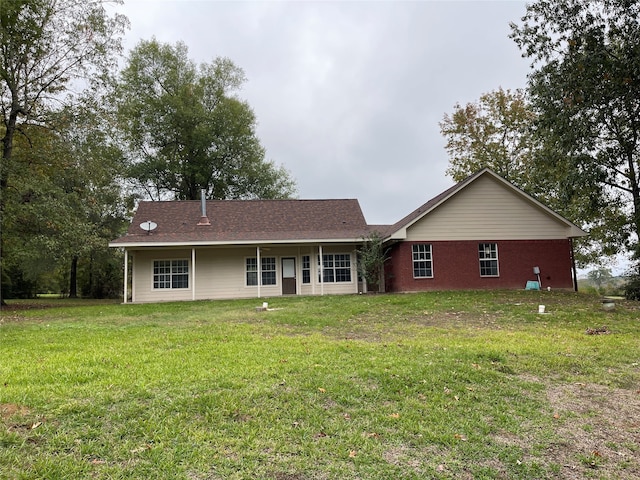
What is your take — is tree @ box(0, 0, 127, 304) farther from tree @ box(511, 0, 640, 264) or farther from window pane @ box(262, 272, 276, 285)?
tree @ box(511, 0, 640, 264)

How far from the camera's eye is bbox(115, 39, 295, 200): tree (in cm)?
3186

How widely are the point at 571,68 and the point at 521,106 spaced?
17366 millimetres

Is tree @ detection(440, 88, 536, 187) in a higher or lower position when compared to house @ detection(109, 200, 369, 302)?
higher

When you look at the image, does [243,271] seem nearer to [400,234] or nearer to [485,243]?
[400,234]

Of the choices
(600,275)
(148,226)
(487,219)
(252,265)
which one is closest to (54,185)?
(148,226)

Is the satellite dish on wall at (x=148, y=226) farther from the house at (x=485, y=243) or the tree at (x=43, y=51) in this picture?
the house at (x=485, y=243)

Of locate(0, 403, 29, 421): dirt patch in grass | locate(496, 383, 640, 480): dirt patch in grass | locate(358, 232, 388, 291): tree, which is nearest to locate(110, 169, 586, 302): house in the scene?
locate(358, 232, 388, 291): tree

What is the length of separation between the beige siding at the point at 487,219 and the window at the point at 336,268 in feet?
12.4

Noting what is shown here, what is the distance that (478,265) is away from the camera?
1784 centimetres

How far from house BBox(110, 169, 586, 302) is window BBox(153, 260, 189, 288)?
0.14 ft

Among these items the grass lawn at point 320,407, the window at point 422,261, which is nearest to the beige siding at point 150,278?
the window at point 422,261

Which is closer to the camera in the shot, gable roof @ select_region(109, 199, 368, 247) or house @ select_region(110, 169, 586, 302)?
house @ select_region(110, 169, 586, 302)

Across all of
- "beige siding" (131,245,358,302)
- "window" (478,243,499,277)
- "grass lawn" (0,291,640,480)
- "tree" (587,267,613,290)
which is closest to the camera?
"grass lawn" (0,291,640,480)

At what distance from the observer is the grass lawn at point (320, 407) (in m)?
3.12
